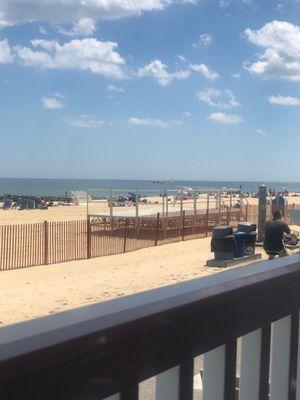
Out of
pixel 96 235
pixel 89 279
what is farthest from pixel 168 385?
pixel 96 235

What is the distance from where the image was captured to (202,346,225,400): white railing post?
1744 mm

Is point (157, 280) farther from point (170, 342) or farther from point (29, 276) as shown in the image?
point (170, 342)

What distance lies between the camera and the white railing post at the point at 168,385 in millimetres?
1559

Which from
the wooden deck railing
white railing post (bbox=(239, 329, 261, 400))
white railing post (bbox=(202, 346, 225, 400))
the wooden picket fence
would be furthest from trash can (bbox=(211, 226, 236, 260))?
white railing post (bbox=(202, 346, 225, 400))

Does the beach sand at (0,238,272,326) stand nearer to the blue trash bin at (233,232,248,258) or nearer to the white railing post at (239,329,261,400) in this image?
the blue trash bin at (233,232,248,258)

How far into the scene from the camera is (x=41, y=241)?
1986 centimetres

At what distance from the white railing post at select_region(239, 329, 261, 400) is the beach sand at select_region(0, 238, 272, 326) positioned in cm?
733

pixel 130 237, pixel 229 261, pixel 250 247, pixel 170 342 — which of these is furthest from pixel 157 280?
pixel 170 342

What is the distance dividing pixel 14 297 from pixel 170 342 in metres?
10.4

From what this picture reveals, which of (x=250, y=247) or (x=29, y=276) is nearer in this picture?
(x=29, y=276)

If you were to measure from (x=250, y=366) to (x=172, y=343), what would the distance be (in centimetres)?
53

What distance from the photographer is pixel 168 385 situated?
5.14 feet

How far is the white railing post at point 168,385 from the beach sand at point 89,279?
7574 millimetres

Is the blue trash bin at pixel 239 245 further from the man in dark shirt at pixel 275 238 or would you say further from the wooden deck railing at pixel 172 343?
the wooden deck railing at pixel 172 343
